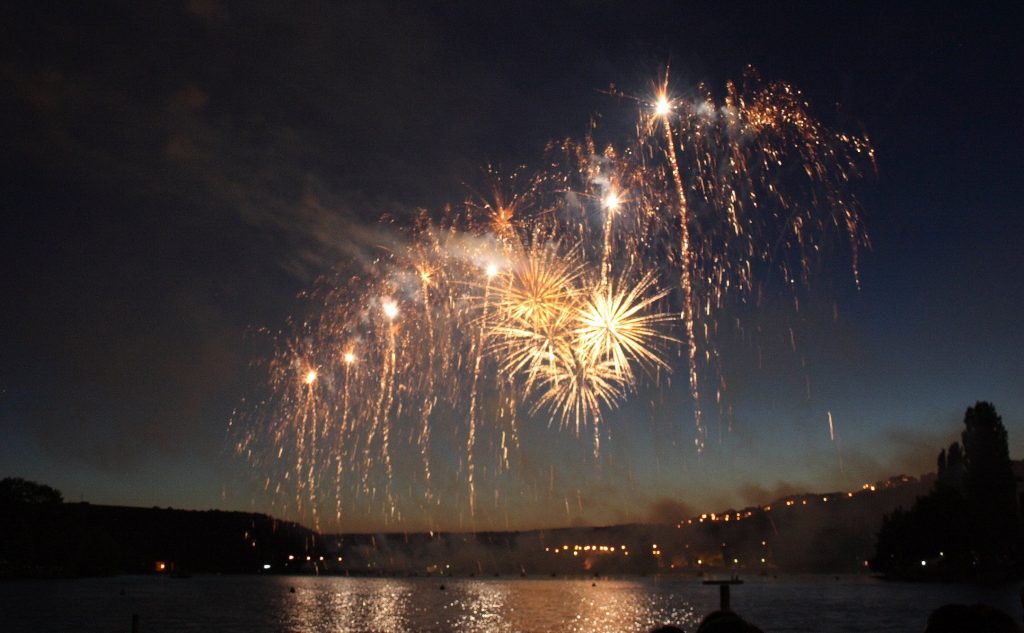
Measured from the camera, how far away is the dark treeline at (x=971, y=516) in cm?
9519

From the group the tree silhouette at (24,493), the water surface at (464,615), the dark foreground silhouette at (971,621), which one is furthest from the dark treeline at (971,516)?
the tree silhouette at (24,493)

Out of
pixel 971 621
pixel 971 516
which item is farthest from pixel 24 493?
pixel 971 621

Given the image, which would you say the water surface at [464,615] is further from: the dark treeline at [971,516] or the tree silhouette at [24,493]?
the tree silhouette at [24,493]

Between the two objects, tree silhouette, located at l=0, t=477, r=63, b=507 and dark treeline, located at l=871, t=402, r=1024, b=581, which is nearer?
dark treeline, located at l=871, t=402, r=1024, b=581

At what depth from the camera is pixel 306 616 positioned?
3157 inches

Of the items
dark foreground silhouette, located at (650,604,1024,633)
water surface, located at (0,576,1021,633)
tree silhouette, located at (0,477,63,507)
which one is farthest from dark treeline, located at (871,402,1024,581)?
tree silhouette, located at (0,477,63,507)

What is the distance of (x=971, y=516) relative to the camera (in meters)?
99.6

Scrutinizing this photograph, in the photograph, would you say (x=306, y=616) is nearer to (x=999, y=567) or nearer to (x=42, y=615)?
(x=42, y=615)

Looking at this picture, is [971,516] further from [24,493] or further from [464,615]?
[24,493]

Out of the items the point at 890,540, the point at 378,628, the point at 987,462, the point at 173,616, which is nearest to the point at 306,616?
the point at 173,616

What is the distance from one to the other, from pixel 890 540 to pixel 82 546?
140811mm

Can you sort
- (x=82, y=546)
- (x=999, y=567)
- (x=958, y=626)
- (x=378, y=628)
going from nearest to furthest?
(x=958, y=626)
(x=378, y=628)
(x=999, y=567)
(x=82, y=546)

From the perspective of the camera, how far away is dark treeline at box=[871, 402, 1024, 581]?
95.2 metres

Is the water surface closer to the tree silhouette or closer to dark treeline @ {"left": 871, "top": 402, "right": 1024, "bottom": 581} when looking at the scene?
dark treeline @ {"left": 871, "top": 402, "right": 1024, "bottom": 581}
